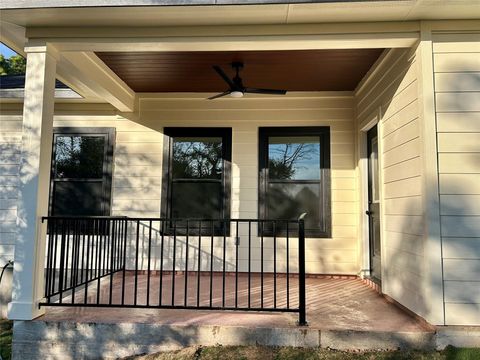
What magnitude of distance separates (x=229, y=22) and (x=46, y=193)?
2.14 meters

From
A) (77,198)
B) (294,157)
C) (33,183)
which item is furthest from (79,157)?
(294,157)

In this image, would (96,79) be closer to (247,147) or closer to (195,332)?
(247,147)

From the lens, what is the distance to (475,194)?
2.86 meters

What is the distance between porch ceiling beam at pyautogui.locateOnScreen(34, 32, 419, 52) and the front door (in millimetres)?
1493

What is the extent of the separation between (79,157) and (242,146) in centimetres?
232

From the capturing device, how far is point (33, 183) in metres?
3.08

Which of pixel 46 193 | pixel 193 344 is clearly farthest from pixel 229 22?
pixel 193 344

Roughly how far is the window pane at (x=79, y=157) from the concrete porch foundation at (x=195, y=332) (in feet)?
7.97

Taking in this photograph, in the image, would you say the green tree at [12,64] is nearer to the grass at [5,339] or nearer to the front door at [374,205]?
the grass at [5,339]

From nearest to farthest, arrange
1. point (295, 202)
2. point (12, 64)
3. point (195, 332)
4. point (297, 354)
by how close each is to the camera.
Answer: point (297, 354), point (195, 332), point (295, 202), point (12, 64)

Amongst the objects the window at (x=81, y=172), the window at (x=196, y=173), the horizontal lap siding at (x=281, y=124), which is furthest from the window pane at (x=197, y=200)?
the window at (x=81, y=172)

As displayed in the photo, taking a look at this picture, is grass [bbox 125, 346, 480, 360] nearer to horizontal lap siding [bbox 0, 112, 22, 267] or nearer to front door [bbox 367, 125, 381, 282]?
front door [bbox 367, 125, 381, 282]

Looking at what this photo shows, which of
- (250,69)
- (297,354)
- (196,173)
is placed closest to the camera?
(297,354)

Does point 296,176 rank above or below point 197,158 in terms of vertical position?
below
